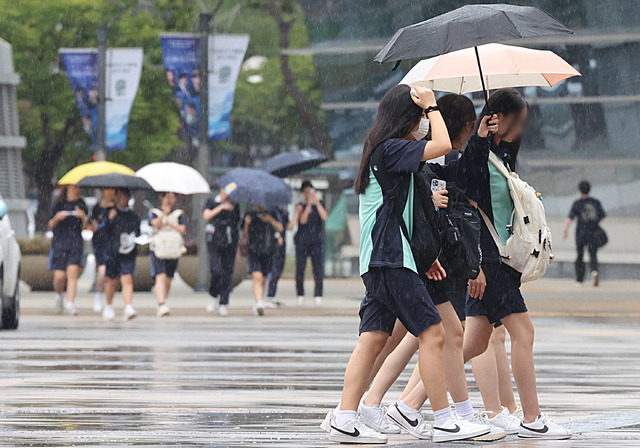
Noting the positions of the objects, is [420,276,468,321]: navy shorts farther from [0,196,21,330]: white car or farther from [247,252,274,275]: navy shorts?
[247,252,274,275]: navy shorts

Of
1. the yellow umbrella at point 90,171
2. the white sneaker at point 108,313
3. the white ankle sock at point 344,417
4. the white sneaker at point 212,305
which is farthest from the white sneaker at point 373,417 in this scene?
the white sneaker at point 212,305

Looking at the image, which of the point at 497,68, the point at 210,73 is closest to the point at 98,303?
the point at 210,73

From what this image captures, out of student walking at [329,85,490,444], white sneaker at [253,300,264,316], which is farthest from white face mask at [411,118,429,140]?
white sneaker at [253,300,264,316]

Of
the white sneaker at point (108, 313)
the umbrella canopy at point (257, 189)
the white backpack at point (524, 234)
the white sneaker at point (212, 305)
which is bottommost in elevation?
the white sneaker at point (212, 305)

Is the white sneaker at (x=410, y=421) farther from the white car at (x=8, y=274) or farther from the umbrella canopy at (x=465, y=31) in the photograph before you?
the white car at (x=8, y=274)

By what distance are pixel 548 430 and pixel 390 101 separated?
1.91 metres

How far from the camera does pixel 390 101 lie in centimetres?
791

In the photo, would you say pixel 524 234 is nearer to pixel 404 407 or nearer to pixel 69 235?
pixel 404 407

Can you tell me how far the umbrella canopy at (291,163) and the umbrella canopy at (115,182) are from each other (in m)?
2.73

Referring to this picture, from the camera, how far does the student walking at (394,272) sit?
771 centimetres

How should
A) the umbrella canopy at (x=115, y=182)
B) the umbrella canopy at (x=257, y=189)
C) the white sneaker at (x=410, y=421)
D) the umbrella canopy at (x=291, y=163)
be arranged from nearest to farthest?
the white sneaker at (x=410, y=421)
the umbrella canopy at (x=115, y=182)
the umbrella canopy at (x=257, y=189)
the umbrella canopy at (x=291, y=163)

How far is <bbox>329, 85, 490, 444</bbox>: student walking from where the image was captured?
7.71 meters

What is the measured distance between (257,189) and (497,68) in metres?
11.5

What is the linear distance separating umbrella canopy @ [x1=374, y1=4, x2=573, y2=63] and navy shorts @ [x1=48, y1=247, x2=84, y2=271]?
1266 cm
